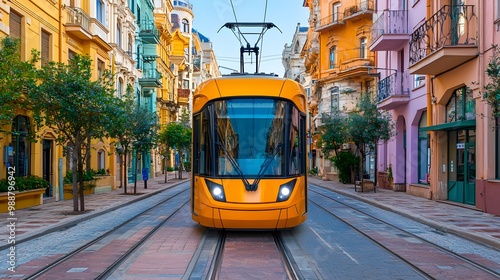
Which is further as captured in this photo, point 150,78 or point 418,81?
point 150,78

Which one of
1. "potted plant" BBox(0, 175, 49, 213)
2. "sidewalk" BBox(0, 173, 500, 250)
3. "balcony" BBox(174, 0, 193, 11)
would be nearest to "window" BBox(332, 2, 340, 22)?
"sidewalk" BBox(0, 173, 500, 250)

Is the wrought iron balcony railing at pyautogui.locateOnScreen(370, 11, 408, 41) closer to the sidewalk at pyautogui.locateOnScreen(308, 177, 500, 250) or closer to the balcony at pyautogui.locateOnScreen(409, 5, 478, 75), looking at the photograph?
the balcony at pyautogui.locateOnScreen(409, 5, 478, 75)

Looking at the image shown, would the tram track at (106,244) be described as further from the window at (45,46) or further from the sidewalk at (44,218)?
the window at (45,46)

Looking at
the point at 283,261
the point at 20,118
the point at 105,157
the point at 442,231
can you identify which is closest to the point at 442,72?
the point at 442,231

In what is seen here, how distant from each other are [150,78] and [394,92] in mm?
22168

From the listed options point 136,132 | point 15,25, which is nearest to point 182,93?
point 136,132

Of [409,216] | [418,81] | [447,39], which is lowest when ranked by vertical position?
[409,216]

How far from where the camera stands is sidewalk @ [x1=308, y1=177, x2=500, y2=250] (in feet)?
38.7

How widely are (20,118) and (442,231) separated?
14980mm

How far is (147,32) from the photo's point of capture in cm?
4162

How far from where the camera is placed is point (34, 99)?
15.4m

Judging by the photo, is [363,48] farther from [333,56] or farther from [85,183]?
[85,183]

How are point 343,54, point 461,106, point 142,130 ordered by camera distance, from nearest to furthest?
point 461,106, point 142,130, point 343,54

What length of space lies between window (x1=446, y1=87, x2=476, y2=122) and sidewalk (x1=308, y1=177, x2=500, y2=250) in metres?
3.29
